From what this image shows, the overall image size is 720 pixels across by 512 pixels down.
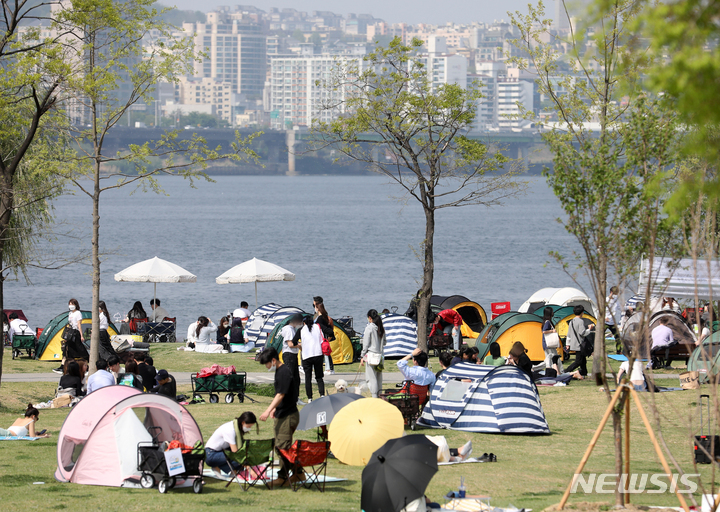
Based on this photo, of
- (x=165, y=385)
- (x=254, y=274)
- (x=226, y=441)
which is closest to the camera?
(x=226, y=441)

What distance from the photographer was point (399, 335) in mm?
23156

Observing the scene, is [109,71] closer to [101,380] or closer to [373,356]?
[101,380]

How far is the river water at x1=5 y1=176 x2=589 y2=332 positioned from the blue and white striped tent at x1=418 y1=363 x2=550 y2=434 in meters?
6.12

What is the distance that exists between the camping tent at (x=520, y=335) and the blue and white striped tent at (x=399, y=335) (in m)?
2.10

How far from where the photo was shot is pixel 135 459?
10.0m

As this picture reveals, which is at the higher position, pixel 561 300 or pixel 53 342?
pixel 561 300

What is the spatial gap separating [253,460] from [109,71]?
1073 centimetres

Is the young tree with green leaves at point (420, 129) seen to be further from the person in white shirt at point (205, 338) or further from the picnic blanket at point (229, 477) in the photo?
the picnic blanket at point (229, 477)

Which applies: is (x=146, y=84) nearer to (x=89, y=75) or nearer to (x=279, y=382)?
(x=89, y=75)

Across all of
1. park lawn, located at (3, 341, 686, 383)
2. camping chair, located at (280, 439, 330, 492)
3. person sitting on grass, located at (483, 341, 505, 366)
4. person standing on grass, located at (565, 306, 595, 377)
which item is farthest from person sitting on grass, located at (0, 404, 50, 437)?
person standing on grass, located at (565, 306, 595, 377)

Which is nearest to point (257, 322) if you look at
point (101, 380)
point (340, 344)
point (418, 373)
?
point (340, 344)

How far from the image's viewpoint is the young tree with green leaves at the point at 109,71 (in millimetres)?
16906

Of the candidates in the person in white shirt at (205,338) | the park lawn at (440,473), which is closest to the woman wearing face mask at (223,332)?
the person in white shirt at (205,338)

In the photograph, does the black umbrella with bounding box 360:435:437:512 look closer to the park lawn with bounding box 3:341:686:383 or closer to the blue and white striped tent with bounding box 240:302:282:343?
the park lawn with bounding box 3:341:686:383
